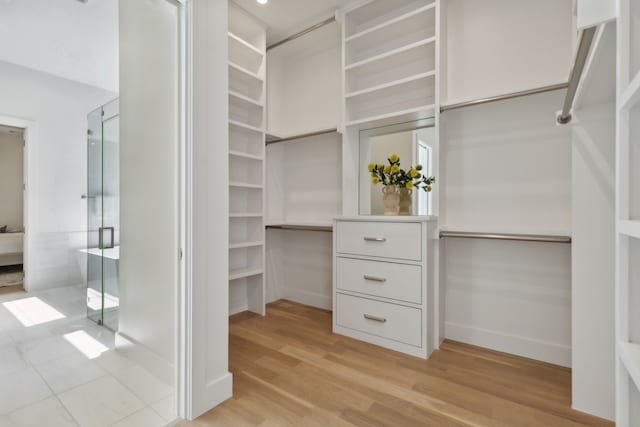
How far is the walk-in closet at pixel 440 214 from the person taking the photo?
144 cm

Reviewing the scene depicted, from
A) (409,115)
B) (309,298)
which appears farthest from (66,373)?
(409,115)

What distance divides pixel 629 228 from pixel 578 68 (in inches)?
31.6

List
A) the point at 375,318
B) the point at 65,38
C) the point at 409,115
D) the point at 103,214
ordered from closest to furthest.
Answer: the point at 65,38, the point at 103,214, the point at 375,318, the point at 409,115

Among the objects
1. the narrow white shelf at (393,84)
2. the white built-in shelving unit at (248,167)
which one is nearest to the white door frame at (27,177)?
the white built-in shelving unit at (248,167)

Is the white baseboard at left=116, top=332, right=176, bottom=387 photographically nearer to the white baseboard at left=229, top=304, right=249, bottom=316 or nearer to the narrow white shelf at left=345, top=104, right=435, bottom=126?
the white baseboard at left=229, top=304, right=249, bottom=316

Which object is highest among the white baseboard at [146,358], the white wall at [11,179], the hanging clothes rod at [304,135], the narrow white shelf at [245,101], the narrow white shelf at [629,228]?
the narrow white shelf at [245,101]

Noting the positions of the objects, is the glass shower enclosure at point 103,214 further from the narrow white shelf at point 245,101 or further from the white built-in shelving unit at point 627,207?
the white built-in shelving unit at point 627,207

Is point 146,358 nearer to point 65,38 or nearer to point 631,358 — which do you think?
point 65,38

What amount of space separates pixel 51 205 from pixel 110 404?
89 centimetres

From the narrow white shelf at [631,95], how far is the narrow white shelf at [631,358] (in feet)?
1.62

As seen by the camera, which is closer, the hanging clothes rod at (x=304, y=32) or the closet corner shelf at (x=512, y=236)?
the closet corner shelf at (x=512, y=236)

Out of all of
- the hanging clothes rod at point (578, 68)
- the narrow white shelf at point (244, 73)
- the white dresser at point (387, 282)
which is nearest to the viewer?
the hanging clothes rod at point (578, 68)

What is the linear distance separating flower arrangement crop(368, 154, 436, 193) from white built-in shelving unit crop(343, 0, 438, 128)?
0.36 metres

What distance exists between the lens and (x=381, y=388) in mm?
1662
